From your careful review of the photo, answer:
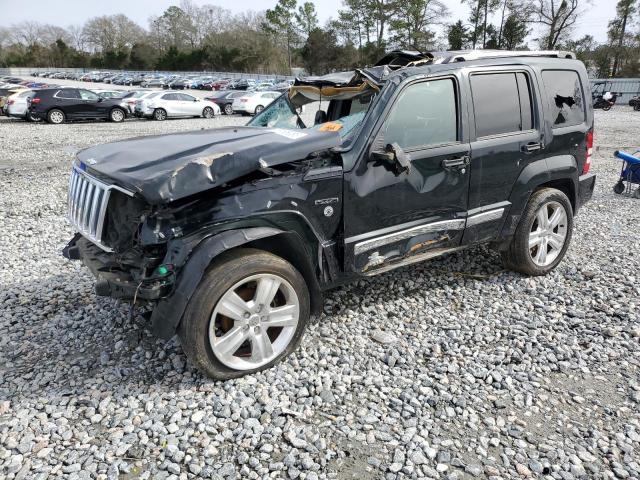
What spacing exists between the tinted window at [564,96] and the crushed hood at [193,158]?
242 cm

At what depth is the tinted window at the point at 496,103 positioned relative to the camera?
402cm

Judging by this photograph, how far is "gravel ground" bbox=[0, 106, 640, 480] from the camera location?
→ 261cm

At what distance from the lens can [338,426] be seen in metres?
2.86

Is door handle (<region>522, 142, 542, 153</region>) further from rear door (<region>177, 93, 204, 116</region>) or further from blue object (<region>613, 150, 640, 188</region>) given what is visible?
rear door (<region>177, 93, 204, 116</region>)

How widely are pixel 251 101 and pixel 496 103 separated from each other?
23.0 m

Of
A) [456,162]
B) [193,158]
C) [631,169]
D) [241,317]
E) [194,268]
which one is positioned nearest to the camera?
[194,268]

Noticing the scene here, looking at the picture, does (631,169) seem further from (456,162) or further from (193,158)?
(193,158)

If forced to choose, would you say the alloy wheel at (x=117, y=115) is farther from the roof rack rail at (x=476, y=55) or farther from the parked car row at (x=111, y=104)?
the roof rack rail at (x=476, y=55)

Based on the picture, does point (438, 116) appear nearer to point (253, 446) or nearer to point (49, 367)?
point (253, 446)

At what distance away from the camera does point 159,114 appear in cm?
2348

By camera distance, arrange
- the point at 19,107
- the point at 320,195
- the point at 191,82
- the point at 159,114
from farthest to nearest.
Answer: the point at 191,82 → the point at 159,114 → the point at 19,107 → the point at 320,195

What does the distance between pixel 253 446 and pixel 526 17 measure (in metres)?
59.4

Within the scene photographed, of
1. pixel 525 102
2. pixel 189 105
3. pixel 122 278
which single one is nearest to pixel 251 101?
pixel 189 105

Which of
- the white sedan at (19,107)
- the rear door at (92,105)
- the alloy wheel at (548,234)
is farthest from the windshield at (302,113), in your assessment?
the white sedan at (19,107)
